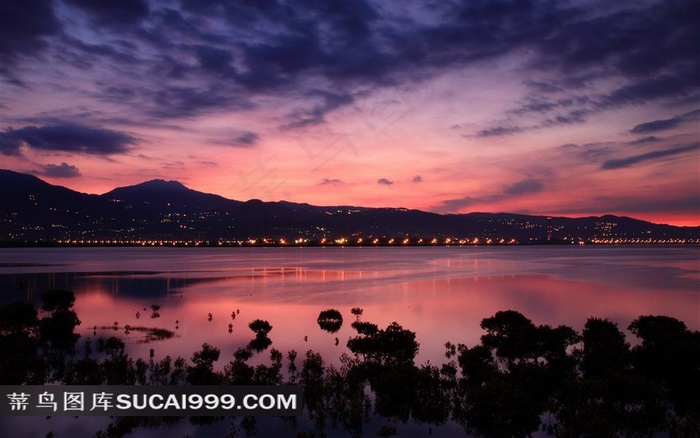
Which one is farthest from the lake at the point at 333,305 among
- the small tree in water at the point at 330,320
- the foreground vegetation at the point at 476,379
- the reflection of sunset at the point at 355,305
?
the foreground vegetation at the point at 476,379

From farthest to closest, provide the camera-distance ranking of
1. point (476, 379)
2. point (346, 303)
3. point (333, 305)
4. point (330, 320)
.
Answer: point (346, 303), point (333, 305), point (330, 320), point (476, 379)

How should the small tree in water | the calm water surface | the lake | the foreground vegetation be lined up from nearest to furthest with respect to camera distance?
the foreground vegetation
the lake
the calm water surface
the small tree in water

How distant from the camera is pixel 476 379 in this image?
1912cm

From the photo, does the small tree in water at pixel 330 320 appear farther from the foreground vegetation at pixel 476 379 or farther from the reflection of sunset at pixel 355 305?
the foreground vegetation at pixel 476 379

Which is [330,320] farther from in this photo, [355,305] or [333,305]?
[355,305]

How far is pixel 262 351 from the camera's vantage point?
2681 centimetres

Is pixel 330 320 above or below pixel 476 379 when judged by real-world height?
below

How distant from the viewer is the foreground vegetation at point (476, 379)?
15266 millimetres

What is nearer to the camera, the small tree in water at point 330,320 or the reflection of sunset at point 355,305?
the reflection of sunset at point 355,305

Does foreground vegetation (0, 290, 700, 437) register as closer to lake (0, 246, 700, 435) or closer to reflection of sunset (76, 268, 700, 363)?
lake (0, 246, 700, 435)

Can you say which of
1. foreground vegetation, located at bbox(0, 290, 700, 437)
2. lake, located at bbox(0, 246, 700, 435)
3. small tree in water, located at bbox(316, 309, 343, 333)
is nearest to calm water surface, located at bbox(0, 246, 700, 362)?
lake, located at bbox(0, 246, 700, 435)

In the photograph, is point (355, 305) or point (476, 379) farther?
point (355, 305)

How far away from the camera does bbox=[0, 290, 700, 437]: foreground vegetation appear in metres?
15.3

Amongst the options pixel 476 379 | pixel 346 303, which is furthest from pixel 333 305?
pixel 476 379
